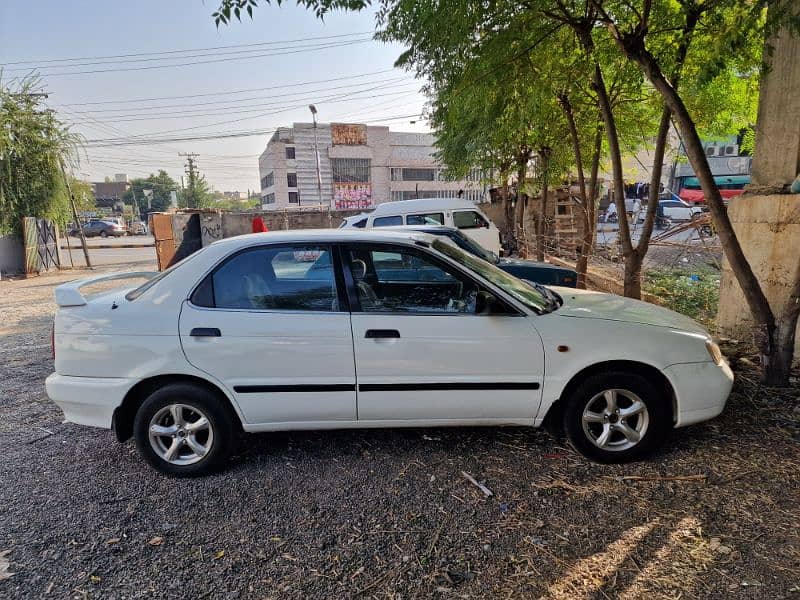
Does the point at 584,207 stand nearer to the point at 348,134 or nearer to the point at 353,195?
the point at 353,195

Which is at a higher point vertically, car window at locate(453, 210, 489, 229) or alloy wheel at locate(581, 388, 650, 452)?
car window at locate(453, 210, 489, 229)

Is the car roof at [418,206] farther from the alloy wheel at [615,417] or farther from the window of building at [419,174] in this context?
the window of building at [419,174]

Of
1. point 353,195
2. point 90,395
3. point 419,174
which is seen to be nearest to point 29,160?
point 90,395

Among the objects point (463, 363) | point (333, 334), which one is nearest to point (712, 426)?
point (463, 363)

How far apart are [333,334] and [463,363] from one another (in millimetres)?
857

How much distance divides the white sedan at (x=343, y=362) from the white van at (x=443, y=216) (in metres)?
9.02

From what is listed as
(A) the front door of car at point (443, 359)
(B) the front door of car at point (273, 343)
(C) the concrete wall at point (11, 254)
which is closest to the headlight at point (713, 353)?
(A) the front door of car at point (443, 359)

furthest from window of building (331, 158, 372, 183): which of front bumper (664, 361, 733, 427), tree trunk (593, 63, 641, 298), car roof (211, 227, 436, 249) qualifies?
front bumper (664, 361, 733, 427)

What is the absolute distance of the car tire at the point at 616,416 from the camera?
10.2 ft

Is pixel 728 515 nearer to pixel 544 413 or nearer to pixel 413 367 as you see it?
pixel 544 413

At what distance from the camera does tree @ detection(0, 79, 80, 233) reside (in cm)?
1444

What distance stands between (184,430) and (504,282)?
2.42 metres

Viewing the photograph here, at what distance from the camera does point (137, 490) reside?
10.0 ft

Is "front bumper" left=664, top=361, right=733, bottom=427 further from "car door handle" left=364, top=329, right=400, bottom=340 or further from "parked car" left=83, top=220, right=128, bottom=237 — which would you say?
"parked car" left=83, top=220, right=128, bottom=237
